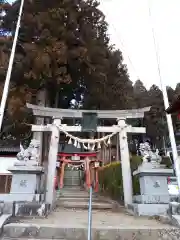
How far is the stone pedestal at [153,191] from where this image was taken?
253 inches

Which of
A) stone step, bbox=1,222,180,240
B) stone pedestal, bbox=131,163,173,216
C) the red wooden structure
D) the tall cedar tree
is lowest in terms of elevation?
stone step, bbox=1,222,180,240

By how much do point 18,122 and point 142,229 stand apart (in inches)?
364

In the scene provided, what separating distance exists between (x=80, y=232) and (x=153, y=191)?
318 cm

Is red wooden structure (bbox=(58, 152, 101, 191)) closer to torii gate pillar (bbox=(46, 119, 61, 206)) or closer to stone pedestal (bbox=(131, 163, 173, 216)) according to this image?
torii gate pillar (bbox=(46, 119, 61, 206))

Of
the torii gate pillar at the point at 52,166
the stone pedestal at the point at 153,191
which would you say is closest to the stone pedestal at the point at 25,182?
the torii gate pillar at the point at 52,166

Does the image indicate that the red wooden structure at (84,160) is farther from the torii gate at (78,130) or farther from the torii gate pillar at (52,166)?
the torii gate pillar at (52,166)

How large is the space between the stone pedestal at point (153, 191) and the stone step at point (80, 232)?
1921 millimetres

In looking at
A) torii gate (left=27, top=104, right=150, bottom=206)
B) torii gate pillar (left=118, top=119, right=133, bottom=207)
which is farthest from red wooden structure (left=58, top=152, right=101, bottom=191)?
torii gate pillar (left=118, top=119, right=133, bottom=207)

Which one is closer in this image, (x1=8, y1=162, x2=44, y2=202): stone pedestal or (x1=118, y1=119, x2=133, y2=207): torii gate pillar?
(x1=8, y1=162, x2=44, y2=202): stone pedestal

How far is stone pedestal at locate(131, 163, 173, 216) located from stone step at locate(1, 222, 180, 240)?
6.30 feet

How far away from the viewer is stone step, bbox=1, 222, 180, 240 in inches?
170

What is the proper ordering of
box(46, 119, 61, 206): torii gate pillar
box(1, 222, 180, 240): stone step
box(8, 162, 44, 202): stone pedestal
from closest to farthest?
1. box(1, 222, 180, 240): stone step
2. box(8, 162, 44, 202): stone pedestal
3. box(46, 119, 61, 206): torii gate pillar

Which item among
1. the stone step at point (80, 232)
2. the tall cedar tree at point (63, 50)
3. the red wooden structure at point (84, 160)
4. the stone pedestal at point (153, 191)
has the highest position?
the tall cedar tree at point (63, 50)

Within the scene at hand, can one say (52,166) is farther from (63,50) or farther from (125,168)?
(63,50)
